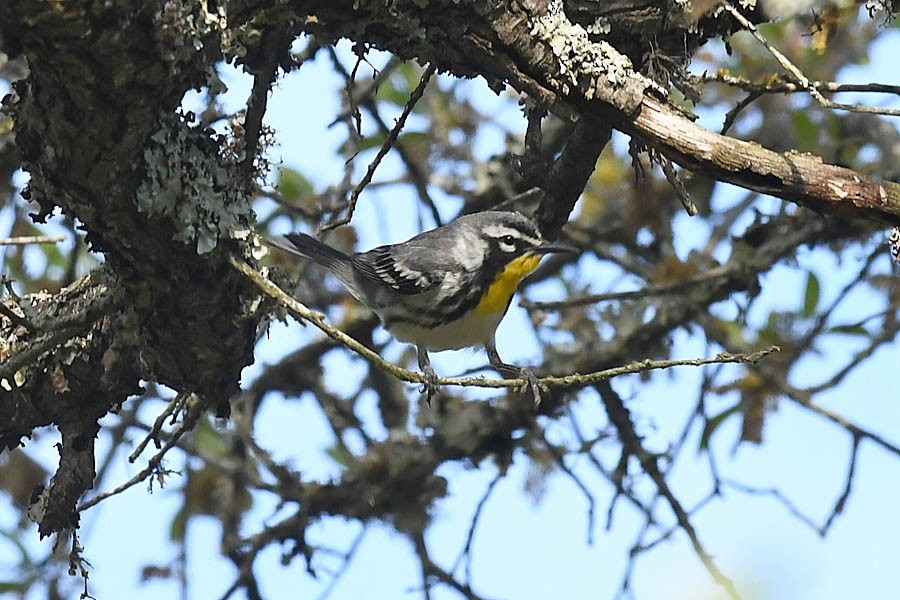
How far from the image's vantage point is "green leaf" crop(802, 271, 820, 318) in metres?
5.13

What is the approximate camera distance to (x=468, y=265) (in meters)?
4.69

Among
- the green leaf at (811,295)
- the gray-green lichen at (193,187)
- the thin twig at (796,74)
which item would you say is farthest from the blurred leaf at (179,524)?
the thin twig at (796,74)

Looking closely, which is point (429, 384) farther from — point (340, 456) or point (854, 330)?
point (854, 330)

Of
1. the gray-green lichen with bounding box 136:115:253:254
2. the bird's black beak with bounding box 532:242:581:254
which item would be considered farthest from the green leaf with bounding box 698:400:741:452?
the gray-green lichen with bounding box 136:115:253:254

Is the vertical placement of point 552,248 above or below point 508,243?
below

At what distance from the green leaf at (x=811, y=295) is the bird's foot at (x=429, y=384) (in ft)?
5.82

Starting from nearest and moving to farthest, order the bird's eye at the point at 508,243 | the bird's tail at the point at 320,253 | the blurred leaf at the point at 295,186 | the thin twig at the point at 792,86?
the thin twig at the point at 792,86 < the bird's eye at the point at 508,243 < the bird's tail at the point at 320,253 < the blurred leaf at the point at 295,186

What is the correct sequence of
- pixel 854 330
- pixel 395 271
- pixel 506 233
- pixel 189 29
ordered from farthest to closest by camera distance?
1. pixel 854 330
2. pixel 395 271
3. pixel 506 233
4. pixel 189 29

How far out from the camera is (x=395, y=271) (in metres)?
4.80

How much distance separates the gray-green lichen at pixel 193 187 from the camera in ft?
8.51

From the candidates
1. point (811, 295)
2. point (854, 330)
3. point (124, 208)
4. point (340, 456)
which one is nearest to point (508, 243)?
point (340, 456)

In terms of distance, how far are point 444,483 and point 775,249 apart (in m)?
1.69

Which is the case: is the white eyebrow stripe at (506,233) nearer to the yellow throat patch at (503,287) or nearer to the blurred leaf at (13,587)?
the yellow throat patch at (503,287)

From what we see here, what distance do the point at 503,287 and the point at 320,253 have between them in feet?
2.63
